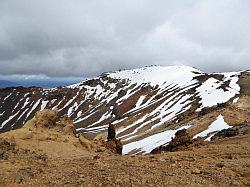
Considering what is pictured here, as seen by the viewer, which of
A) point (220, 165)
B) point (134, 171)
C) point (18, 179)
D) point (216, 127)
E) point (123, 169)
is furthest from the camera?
point (216, 127)

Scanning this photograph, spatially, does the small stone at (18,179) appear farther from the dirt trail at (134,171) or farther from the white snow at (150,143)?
the white snow at (150,143)

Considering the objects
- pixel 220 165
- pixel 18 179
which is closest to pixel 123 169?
pixel 220 165

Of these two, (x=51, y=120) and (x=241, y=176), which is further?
(x=51, y=120)

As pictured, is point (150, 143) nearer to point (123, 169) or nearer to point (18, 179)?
point (123, 169)

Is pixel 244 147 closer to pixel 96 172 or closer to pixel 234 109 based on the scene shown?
pixel 96 172

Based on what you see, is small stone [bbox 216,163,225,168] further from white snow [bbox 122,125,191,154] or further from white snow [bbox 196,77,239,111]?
white snow [bbox 196,77,239,111]

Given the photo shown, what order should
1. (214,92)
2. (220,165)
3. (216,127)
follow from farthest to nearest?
(214,92) → (216,127) → (220,165)

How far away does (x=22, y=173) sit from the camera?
24.3 meters

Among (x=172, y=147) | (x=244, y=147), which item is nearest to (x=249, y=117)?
(x=172, y=147)

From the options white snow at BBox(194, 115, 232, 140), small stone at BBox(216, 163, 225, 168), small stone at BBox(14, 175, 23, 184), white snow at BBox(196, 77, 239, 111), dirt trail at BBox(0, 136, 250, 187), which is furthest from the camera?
white snow at BBox(196, 77, 239, 111)

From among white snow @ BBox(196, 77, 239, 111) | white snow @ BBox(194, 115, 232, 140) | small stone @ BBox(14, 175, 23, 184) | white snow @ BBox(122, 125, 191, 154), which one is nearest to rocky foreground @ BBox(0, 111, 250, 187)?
small stone @ BBox(14, 175, 23, 184)

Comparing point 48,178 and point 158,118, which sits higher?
point 158,118

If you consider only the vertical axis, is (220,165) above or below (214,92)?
below

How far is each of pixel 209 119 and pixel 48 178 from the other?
246 ft
